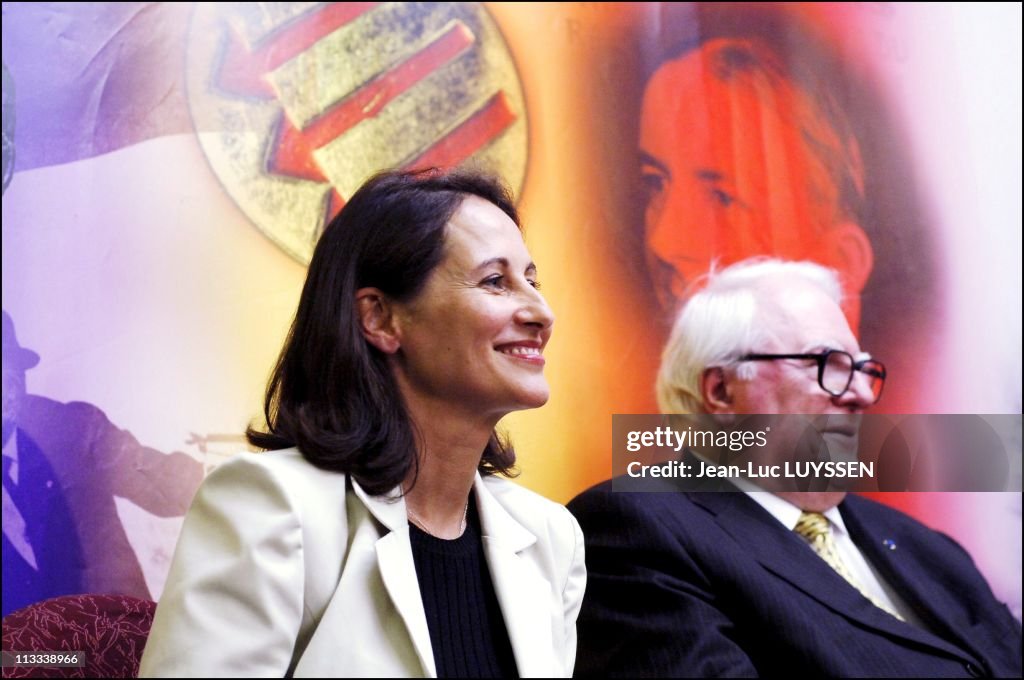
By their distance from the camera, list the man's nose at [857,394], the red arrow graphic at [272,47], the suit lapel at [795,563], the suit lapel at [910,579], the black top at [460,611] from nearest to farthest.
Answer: the black top at [460,611] → the suit lapel at [795,563] → the suit lapel at [910,579] → the man's nose at [857,394] → the red arrow graphic at [272,47]

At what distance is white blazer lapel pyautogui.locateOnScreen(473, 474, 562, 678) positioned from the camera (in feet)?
6.33

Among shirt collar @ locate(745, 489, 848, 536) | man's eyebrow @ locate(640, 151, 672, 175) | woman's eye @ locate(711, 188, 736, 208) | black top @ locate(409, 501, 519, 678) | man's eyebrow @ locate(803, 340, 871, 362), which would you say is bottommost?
black top @ locate(409, 501, 519, 678)

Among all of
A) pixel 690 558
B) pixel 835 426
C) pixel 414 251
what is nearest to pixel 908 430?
pixel 835 426

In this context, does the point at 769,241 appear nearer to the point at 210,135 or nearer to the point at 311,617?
the point at 210,135

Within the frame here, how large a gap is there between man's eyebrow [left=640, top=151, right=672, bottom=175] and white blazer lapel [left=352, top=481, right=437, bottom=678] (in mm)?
1977

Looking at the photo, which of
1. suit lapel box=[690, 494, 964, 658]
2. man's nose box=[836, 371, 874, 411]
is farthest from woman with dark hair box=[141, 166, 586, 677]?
man's nose box=[836, 371, 874, 411]

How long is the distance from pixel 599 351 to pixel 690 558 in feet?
3.44

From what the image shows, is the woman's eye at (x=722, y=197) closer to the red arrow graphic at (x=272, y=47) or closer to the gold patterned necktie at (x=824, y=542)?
the gold patterned necktie at (x=824, y=542)

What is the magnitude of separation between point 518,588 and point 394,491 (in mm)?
289

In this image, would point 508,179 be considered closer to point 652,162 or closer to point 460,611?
point 652,162

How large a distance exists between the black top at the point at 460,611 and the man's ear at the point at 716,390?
4.11ft

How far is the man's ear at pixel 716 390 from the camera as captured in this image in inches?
123

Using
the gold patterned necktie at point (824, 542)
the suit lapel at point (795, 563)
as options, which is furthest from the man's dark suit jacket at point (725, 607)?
the gold patterned necktie at point (824, 542)

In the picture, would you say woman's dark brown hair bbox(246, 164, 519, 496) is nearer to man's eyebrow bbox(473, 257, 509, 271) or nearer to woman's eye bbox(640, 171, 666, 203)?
man's eyebrow bbox(473, 257, 509, 271)
